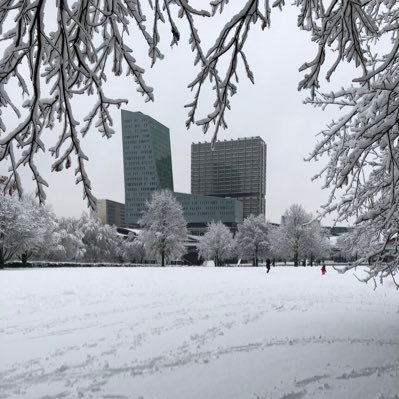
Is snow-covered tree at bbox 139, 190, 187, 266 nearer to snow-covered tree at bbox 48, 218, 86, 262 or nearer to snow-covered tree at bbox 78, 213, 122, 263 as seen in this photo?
snow-covered tree at bbox 48, 218, 86, 262

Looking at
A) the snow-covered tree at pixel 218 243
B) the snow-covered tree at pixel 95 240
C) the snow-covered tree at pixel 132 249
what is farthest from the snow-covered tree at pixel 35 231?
the snow-covered tree at pixel 218 243

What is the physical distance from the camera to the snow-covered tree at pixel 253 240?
200 feet

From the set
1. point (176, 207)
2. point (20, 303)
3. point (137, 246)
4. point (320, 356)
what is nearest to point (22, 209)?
point (176, 207)

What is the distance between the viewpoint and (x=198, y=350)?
7117 millimetres

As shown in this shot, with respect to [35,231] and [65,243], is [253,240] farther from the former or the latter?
[35,231]

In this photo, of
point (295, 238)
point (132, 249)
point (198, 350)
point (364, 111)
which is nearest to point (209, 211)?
point (132, 249)

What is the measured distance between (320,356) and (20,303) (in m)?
9.73

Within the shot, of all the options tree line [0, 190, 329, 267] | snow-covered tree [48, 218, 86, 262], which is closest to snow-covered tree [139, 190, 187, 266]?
tree line [0, 190, 329, 267]

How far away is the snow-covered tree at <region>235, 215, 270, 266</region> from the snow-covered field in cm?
4831

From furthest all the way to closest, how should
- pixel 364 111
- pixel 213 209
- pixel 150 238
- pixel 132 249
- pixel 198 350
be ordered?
pixel 213 209 → pixel 132 249 → pixel 150 238 → pixel 198 350 → pixel 364 111

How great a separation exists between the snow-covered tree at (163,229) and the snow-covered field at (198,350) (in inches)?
1359

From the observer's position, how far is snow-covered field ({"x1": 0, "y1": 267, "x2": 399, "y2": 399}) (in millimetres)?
5344

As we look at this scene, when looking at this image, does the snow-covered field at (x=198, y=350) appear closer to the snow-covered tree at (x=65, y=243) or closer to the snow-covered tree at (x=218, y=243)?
the snow-covered tree at (x=65, y=243)

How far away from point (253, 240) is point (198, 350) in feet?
179
